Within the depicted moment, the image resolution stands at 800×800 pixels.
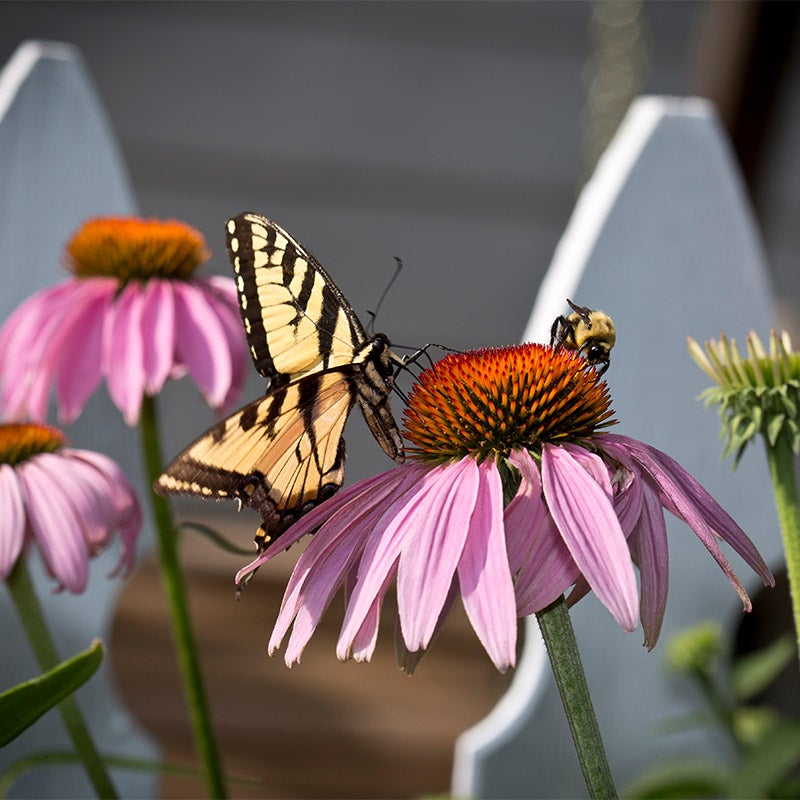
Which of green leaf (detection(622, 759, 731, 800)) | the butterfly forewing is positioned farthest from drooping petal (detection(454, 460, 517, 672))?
green leaf (detection(622, 759, 731, 800))

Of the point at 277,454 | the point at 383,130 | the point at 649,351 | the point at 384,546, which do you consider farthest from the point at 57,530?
the point at 383,130

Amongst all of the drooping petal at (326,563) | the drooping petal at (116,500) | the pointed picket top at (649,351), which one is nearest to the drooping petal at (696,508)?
the drooping petal at (326,563)

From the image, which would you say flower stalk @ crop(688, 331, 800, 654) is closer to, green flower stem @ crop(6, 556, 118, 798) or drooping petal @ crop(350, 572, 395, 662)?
drooping petal @ crop(350, 572, 395, 662)

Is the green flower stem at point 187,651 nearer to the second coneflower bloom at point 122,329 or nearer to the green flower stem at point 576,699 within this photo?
the second coneflower bloom at point 122,329

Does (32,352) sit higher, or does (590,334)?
(590,334)

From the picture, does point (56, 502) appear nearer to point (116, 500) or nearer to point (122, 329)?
point (116, 500)
